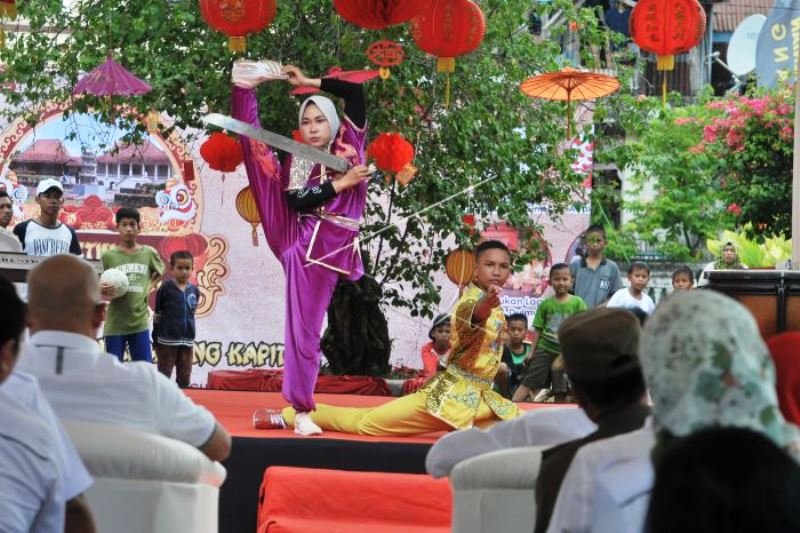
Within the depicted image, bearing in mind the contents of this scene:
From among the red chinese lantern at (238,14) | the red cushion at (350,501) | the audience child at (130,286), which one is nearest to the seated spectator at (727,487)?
the red cushion at (350,501)

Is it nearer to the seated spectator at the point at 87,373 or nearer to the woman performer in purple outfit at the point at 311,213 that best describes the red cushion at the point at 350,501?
the woman performer in purple outfit at the point at 311,213

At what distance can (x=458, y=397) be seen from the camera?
18.2ft

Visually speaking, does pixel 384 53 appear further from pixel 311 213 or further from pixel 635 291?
pixel 635 291

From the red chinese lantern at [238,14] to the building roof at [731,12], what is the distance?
728 inches

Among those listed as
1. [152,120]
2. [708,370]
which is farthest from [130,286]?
[708,370]

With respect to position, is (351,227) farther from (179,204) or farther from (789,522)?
(179,204)

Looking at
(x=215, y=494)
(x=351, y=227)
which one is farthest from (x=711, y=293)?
(x=351, y=227)

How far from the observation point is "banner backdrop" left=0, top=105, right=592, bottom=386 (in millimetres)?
12688

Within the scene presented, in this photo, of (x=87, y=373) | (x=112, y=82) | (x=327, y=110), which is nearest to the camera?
(x=87, y=373)

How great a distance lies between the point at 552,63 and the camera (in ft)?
30.7

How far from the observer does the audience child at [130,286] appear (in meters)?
7.65

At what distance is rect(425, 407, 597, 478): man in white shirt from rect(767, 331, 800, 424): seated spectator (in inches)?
18.5

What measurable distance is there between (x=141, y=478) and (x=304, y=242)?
2.78 metres

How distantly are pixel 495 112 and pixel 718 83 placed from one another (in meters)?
16.1
